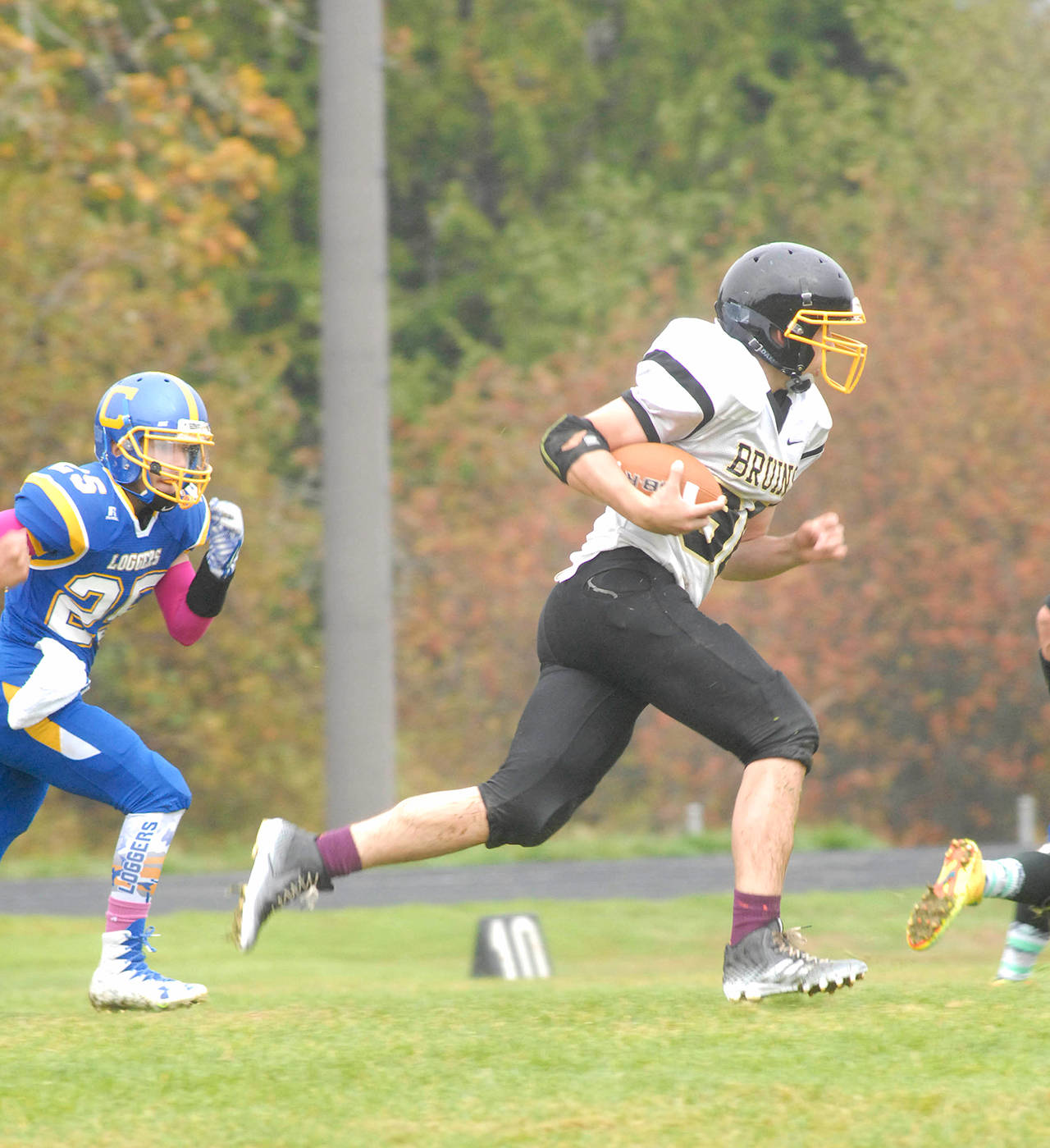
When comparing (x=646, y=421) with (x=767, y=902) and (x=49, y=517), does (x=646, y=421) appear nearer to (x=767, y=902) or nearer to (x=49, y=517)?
(x=767, y=902)

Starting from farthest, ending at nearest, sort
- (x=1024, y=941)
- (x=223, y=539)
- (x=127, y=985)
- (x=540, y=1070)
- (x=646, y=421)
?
(x=1024, y=941)
(x=223, y=539)
(x=127, y=985)
(x=646, y=421)
(x=540, y=1070)

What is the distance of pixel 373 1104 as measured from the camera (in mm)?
4051

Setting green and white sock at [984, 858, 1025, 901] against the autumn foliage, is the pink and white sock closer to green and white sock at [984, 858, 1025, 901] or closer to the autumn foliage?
green and white sock at [984, 858, 1025, 901]

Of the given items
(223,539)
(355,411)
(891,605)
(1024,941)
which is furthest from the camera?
(891,605)

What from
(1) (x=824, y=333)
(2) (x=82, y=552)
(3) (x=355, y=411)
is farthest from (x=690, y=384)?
(3) (x=355, y=411)

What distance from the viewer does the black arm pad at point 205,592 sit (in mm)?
5676

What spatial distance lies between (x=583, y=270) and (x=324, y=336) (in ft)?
37.0

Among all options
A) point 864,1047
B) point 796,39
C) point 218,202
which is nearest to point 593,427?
point 864,1047

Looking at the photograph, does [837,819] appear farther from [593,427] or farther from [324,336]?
[593,427]

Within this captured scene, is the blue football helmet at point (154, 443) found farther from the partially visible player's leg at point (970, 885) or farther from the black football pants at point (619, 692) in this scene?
the partially visible player's leg at point (970, 885)

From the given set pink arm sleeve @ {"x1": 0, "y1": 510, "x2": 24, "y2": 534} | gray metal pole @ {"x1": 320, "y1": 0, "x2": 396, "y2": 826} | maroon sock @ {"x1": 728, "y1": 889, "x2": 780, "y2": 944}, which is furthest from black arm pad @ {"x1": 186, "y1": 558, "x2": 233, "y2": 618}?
gray metal pole @ {"x1": 320, "y1": 0, "x2": 396, "y2": 826}

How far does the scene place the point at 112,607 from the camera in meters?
5.57

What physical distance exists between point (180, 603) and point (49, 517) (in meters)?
0.62

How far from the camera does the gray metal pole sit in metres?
13.2
